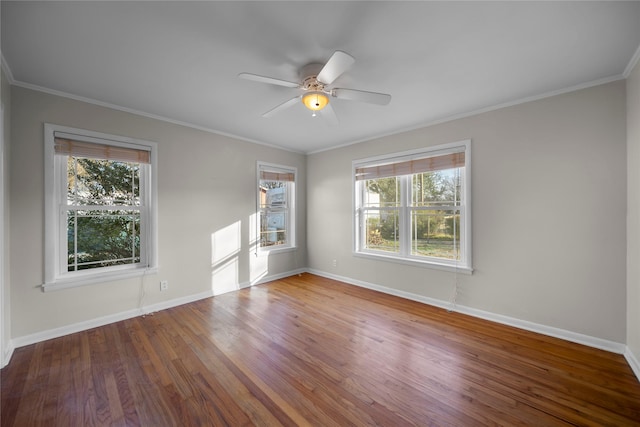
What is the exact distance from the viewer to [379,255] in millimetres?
4152

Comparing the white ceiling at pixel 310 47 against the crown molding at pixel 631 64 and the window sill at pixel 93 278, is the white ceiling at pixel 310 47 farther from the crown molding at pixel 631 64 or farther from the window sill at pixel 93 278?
the window sill at pixel 93 278

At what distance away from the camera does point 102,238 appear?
9.88 feet

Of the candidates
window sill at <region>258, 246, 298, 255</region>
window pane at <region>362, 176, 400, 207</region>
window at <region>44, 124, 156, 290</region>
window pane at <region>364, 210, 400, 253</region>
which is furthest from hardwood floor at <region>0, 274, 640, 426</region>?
window pane at <region>362, 176, 400, 207</region>

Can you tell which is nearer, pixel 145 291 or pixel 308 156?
pixel 145 291

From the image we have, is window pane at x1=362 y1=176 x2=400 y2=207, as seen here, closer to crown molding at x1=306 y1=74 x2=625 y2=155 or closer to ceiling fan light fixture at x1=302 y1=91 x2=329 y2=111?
crown molding at x1=306 y1=74 x2=625 y2=155

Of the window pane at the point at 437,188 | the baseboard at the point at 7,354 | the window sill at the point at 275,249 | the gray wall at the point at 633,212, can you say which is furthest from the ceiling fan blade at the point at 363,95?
the baseboard at the point at 7,354

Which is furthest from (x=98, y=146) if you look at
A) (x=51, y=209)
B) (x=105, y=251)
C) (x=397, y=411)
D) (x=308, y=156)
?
(x=397, y=411)

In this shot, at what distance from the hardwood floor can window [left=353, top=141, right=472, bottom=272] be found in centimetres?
101

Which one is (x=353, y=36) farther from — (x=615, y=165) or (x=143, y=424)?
(x=143, y=424)

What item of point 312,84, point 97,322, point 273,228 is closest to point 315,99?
point 312,84

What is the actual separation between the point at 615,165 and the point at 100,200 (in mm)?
5330

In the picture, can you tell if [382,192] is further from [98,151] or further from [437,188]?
[98,151]

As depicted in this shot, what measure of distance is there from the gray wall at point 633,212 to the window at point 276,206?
4284mm

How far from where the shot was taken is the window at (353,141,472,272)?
3338 mm
